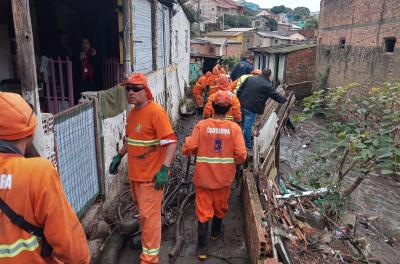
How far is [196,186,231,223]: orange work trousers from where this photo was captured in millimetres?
4289

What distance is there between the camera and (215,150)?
421 cm

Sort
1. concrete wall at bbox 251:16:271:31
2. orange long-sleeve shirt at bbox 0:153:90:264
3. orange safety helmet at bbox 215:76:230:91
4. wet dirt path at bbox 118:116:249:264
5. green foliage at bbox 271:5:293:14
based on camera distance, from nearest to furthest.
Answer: orange long-sleeve shirt at bbox 0:153:90:264, wet dirt path at bbox 118:116:249:264, orange safety helmet at bbox 215:76:230:91, concrete wall at bbox 251:16:271:31, green foliage at bbox 271:5:293:14

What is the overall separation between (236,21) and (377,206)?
60.4 m

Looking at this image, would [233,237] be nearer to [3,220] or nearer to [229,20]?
[3,220]

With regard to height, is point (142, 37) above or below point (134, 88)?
above

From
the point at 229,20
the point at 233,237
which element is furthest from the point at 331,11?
the point at 229,20

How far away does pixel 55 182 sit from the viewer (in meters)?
1.79

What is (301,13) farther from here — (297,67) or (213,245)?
(213,245)

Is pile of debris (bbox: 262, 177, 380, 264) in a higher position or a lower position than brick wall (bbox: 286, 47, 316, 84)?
lower

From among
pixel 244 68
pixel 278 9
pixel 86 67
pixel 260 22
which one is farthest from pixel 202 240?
pixel 278 9

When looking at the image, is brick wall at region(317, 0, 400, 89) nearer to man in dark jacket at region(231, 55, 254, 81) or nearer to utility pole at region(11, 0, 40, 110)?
man in dark jacket at region(231, 55, 254, 81)

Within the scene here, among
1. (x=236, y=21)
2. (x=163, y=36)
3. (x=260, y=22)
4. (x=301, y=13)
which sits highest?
(x=301, y=13)

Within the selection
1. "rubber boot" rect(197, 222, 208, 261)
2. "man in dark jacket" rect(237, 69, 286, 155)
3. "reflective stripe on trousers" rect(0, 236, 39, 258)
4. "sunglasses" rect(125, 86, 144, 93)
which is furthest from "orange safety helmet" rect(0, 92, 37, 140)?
"man in dark jacket" rect(237, 69, 286, 155)

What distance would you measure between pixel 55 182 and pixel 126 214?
3408 millimetres
